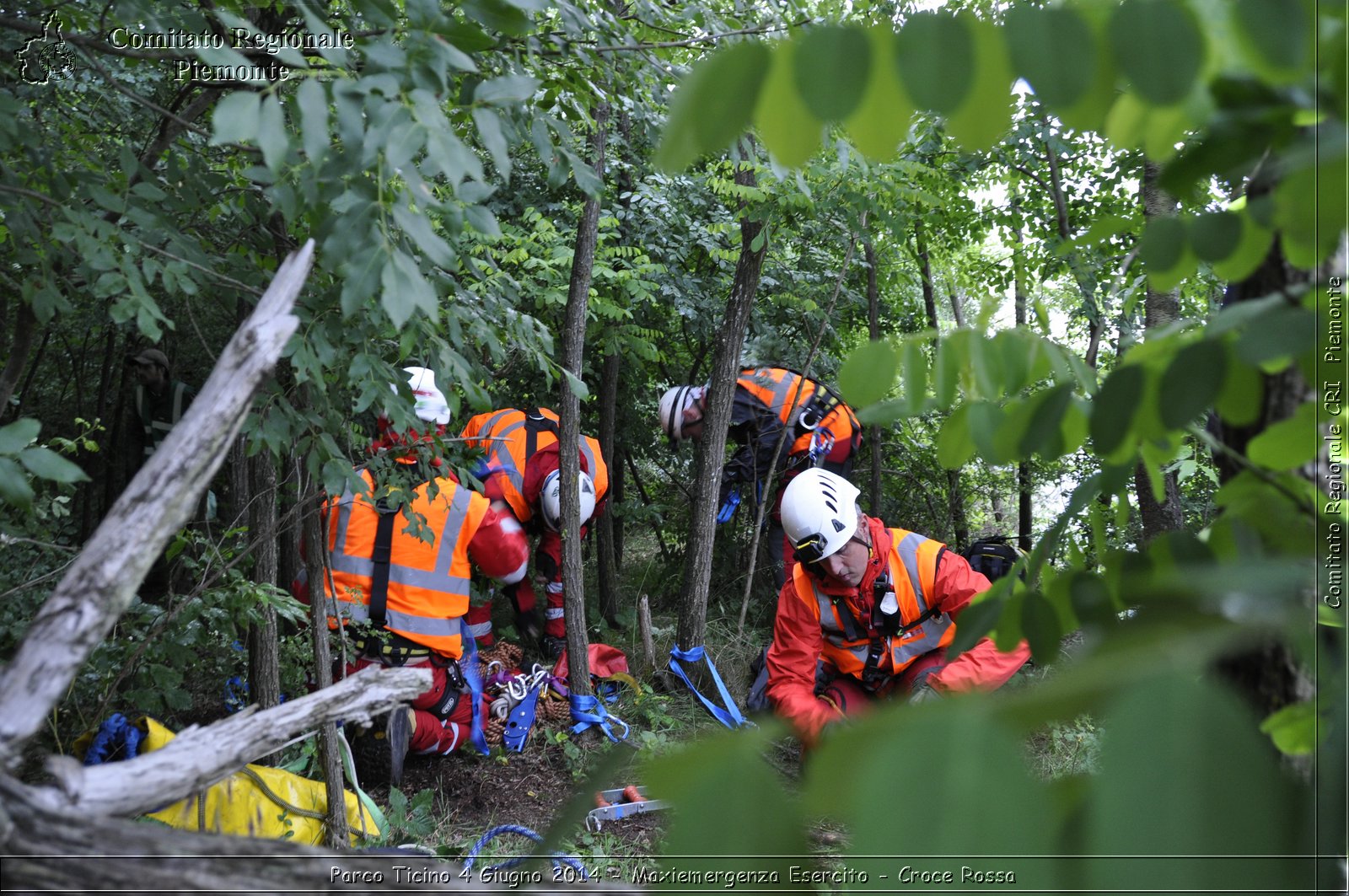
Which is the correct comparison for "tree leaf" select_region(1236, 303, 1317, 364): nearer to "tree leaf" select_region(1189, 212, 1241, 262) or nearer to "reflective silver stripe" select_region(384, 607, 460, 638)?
"tree leaf" select_region(1189, 212, 1241, 262)

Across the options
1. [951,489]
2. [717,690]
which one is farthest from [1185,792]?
[951,489]

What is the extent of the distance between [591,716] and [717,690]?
96 centimetres

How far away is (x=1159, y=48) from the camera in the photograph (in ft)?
1.91

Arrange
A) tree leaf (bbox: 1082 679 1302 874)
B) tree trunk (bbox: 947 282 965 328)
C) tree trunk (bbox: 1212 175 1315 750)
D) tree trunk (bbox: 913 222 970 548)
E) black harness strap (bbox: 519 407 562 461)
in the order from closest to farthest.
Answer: tree leaf (bbox: 1082 679 1302 874) → tree trunk (bbox: 1212 175 1315 750) → black harness strap (bbox: 519 407 562 461) → tree trunk (bbox: 913 222 970 548) → tree trunk (bbox: 947 282 965 328)

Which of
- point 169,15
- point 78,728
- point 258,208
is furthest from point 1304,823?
point 78,728

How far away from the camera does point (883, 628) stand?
180 inches

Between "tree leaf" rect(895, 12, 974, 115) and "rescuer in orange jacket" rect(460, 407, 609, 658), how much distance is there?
191 inches

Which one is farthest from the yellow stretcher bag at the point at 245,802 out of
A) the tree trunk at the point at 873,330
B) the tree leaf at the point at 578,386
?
the tree trunk at the point at 873,330

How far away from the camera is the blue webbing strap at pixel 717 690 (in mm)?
5265

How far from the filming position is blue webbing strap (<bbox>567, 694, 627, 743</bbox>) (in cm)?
502

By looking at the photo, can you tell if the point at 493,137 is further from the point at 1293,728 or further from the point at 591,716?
the point at 591,716

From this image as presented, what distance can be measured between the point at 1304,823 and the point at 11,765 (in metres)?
0.92

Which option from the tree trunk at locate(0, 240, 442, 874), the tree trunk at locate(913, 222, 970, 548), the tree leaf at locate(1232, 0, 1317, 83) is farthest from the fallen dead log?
the tree trunk at locate(913, 222, 970, 548)

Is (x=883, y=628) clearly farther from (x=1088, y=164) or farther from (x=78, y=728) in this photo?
(x=1088, y=164)
